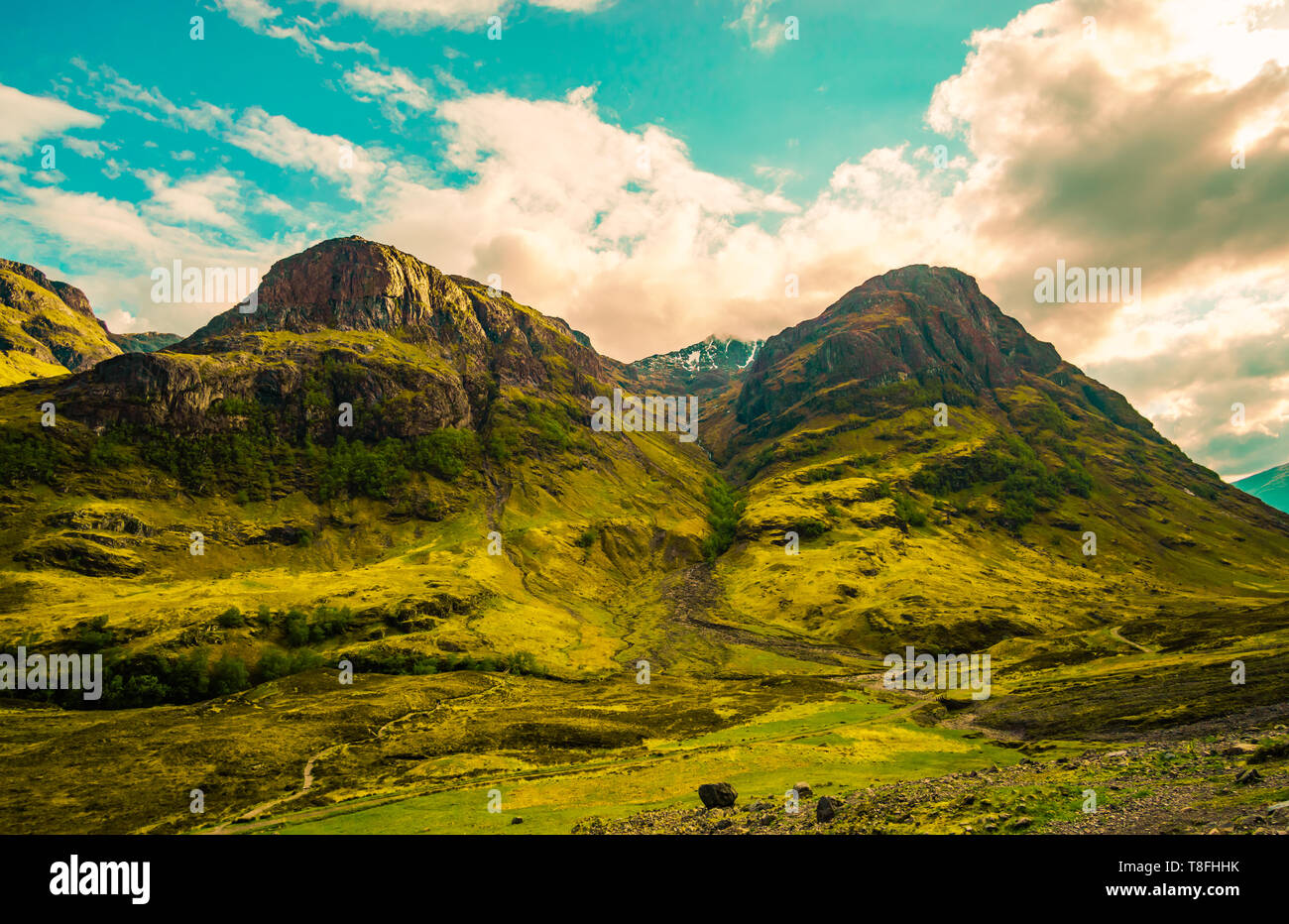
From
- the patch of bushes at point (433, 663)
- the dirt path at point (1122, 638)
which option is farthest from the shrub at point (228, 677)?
the dirt path at point (1122, 638)

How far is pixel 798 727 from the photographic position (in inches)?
3829

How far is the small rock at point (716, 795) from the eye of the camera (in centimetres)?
4909

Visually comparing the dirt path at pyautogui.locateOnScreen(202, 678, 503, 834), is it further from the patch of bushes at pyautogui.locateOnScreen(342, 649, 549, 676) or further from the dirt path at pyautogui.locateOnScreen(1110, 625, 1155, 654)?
the dirt path at pyautogui.locateOnScreen(1110, 625, 1155, 654)

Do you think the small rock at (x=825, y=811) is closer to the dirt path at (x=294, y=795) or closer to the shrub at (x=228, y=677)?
the dirt path at (x=294, y=795)

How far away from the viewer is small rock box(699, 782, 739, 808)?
49.1 m

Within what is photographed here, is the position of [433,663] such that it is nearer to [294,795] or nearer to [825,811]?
[294,795]

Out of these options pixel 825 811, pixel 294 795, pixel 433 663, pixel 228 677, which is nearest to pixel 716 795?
pixel 825 811
